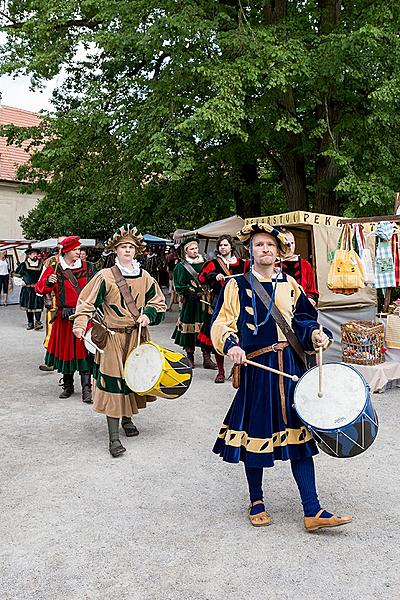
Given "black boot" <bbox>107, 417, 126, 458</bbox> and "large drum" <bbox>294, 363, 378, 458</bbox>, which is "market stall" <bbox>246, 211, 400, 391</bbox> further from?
"large drum" <bbox>294, 363, 378, 458</bbox>

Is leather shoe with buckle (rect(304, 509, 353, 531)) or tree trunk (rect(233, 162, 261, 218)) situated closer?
leather shoe with buckle (rect(304, 509, 353, 531))

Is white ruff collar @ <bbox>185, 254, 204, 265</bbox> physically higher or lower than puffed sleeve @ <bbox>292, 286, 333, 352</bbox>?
higher

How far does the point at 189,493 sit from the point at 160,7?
29.1ft

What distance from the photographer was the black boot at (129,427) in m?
5.38

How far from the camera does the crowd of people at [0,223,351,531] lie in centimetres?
343

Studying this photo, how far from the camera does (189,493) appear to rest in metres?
4.07

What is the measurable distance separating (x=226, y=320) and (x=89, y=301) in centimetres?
161

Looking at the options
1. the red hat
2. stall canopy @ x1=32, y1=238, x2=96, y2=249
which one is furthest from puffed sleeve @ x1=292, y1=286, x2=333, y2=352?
stall canopy @ x1=32, y1=238, x2=96, y2=249

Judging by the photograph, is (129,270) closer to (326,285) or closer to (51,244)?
(326,285)

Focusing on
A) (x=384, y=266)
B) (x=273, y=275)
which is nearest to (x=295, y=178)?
(x=384, y=266)

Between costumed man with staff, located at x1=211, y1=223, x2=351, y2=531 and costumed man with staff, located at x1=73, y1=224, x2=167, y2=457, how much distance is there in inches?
58.7

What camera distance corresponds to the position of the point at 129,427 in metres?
5.40

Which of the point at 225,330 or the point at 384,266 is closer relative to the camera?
the point at 225,330

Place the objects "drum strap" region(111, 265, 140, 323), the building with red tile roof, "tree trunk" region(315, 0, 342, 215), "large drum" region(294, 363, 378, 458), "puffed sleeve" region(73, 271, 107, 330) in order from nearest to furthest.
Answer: "large drum" region(294, 363, 378, 458) < "puffed sleeve" region(73, 271, 107, 330) < "drum strap" region(111, 265, 140, 323) < "tree trunk" region(315, 0, 342, 215) < the building with red tile roof
